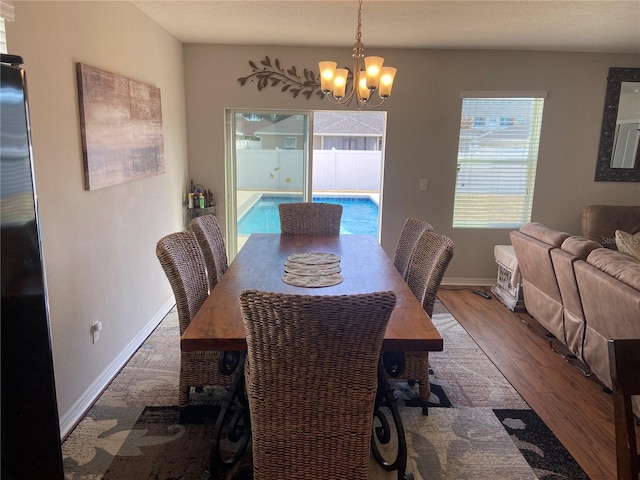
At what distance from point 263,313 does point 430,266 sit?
4.32ft

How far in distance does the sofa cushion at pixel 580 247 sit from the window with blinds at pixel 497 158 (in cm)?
196

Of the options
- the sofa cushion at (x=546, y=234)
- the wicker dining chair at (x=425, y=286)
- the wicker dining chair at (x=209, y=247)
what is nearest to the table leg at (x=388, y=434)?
the wicker dining chair at (x=425, y=286)

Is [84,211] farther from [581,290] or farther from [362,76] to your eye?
[581,290]

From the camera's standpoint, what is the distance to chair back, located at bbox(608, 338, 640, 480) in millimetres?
1210

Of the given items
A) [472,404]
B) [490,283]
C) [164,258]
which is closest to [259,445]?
[164,258]

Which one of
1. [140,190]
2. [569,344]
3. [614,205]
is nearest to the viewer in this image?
[569,344]

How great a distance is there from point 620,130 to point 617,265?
293cm

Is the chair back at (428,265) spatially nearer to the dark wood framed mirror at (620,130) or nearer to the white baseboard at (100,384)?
the white baseboard at (100,384)

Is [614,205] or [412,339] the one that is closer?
[412,339]

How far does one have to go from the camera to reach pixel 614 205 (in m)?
4.81

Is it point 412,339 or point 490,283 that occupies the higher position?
point 412,339

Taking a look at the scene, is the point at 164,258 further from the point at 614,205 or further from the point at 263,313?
the point at 614,205

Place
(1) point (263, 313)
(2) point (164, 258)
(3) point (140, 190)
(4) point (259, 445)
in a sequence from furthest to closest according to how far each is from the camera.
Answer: (3) point (140, 190)
(2) point (164, 258)
(4) point (259, 445)
(1) point (263, 313)

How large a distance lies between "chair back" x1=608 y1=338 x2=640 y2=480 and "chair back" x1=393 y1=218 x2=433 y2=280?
1646mm
